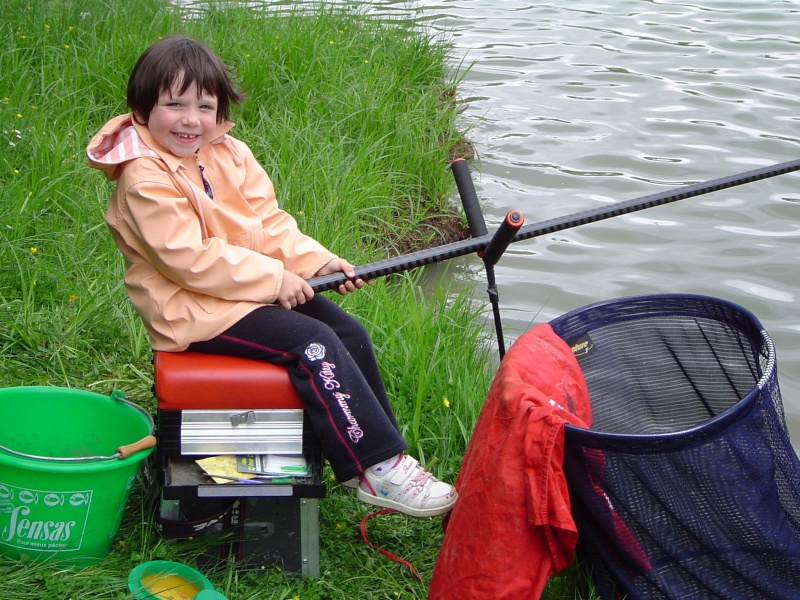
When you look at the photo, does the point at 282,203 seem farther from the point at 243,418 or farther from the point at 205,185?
the point at 243,418

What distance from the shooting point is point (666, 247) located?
4.96 m

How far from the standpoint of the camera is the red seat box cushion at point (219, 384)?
221cm

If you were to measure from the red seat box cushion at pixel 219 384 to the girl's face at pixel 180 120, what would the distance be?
0.51 metres

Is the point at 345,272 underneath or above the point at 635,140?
above

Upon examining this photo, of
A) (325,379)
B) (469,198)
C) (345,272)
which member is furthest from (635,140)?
(325,379)

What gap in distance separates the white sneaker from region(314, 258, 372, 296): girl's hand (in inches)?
16.4

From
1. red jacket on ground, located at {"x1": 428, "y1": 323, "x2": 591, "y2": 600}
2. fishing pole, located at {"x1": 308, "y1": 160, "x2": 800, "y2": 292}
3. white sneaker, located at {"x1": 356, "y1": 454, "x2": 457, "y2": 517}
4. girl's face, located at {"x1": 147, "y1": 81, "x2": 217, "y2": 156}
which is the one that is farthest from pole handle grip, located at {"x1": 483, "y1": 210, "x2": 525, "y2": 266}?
girl's face, located at {"x1": 147, "y1": 81, "x2": 217, "y2": 156}

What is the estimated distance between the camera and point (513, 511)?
207cm

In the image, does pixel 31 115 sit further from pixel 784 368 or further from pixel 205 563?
pixel 784 368

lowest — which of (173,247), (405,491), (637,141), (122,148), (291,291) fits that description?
(637,141)

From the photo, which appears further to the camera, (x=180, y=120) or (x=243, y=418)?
(x=180, y=120)

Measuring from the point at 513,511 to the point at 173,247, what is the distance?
0.93 m

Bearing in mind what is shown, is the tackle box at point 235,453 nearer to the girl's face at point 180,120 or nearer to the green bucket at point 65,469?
the green bucket at point 65,469

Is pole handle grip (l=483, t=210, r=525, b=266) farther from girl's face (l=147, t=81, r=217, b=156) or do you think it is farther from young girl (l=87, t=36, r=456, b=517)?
girl's face (l=147, t=81, r=217, b=156)
